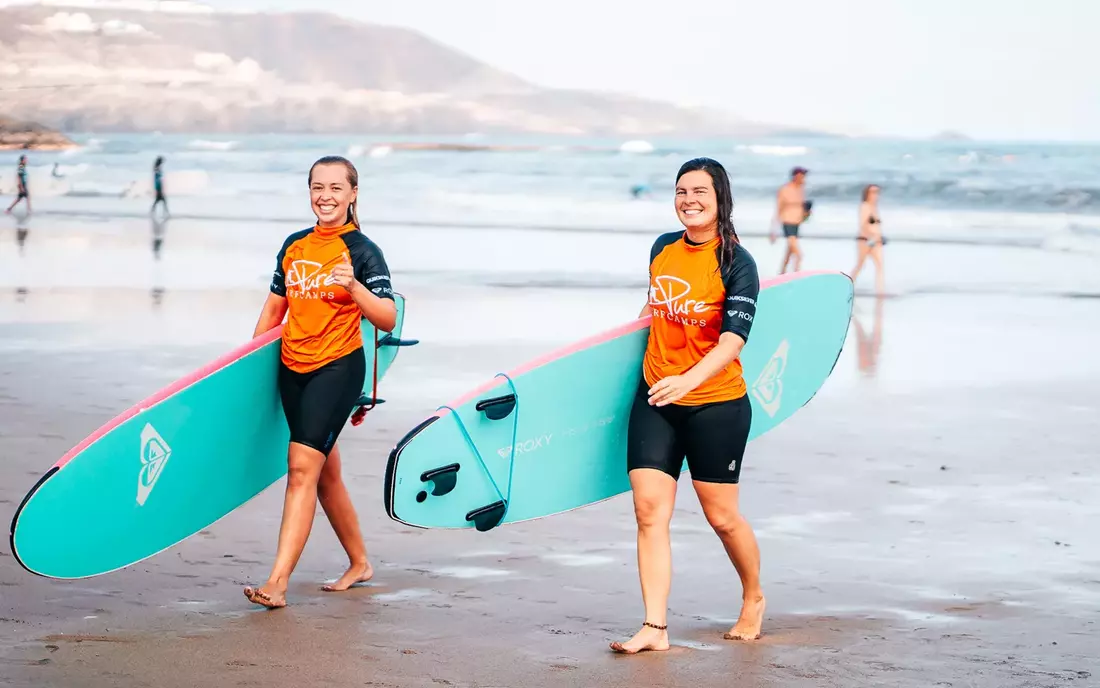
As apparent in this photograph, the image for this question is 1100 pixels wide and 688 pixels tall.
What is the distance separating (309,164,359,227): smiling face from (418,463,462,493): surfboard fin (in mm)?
922

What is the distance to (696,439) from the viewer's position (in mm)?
4332

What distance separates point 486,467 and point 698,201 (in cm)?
116

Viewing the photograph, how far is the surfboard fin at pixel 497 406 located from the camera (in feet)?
15.3

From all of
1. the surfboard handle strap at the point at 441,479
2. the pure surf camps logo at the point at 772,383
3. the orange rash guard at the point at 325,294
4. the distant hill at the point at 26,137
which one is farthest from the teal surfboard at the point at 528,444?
the distant hill at the point at 26,137

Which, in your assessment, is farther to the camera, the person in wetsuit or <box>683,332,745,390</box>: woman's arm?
the person in wetsuit

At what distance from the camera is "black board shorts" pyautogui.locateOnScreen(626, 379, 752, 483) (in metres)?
4.32

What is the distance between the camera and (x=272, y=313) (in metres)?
4.94

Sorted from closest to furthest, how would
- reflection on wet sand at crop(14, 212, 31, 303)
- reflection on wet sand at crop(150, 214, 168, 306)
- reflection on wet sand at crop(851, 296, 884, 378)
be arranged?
reflection on wet sand at crop(851, 296, 884, 378), reflection on wet sand at crop(14, 212, 31, 303), reflection on wet sand at crop(150, 214, 168, 306)

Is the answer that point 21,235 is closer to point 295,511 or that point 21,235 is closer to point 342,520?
point 342,520

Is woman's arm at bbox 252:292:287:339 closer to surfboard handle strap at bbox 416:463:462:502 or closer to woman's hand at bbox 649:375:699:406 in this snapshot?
surfboard handle strap at bbox 416:463:462:502

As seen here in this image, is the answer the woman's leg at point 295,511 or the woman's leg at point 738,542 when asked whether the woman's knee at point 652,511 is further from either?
the woman's leg at point 295,511

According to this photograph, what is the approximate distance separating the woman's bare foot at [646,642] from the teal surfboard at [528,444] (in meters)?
0.69

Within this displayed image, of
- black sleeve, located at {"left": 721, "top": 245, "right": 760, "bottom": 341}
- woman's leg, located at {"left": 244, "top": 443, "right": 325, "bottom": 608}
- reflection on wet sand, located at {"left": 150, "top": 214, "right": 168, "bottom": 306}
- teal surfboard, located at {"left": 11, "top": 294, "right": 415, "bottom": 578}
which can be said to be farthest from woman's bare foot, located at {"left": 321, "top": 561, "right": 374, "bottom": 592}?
reflection on wet sand, located at {"left": 150, "top": 214, "right": 168, "bottom": 306}

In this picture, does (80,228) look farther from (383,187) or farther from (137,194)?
(383,187)
